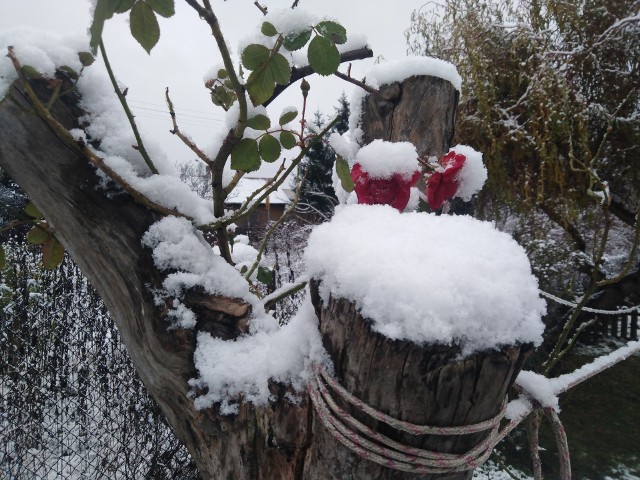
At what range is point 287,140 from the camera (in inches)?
28.0

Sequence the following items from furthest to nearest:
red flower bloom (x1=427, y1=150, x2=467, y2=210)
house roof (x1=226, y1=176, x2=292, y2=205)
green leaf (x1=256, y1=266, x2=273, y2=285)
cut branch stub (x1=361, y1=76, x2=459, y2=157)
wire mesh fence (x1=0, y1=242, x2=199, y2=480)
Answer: house roof (x1=226, y1=176, x2=292, y2=205)
wire mesh fence (x1=0, y1=242, x2=199, y2=480)
green leaf (x1=256, y1=266, x2=273, y2=285)
cut branch stub (x1=361, y1=76, x2=459, y2=157)
red flower bloom (x1=427, y1=150, x2=467, y2=210)

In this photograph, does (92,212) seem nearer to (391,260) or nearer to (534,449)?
(391,260)

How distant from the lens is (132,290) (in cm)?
68

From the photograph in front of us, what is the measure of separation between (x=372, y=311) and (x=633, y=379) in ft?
18.2

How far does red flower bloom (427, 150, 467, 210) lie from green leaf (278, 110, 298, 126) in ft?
1.00

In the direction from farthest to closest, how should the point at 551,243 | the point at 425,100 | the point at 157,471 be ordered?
the point at 551,243, the point at 157,471, the point at 425,100

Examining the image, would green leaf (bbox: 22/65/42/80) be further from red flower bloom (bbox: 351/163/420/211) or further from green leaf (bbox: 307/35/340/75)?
red flower bloom (bbox: 351/163/420/211)

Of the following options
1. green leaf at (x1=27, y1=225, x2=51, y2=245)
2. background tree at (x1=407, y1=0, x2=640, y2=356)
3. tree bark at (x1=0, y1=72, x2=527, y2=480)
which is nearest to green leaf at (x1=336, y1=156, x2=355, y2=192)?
tree bark at (x1=0, y1=72, x2=527, y2=480)

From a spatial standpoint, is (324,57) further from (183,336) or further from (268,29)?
(183,336)

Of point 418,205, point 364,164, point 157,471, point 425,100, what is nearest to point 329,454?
point 364,164

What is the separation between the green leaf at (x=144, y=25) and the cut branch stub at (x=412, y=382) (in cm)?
41

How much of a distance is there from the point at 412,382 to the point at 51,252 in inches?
33.6

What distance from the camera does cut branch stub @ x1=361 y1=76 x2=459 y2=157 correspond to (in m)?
0.96

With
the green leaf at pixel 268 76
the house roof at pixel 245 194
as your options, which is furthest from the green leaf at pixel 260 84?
the house roof at pixel 245 194
